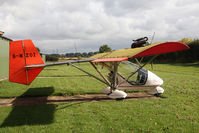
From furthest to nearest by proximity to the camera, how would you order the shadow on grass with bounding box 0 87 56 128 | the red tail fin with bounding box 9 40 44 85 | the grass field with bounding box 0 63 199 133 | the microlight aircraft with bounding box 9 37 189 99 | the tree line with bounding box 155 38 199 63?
the tree line with bounding box 155 38 199 63 → the red tail fin with bounding box 9 40 44 85 → the microlight aircraft with bounding box 9 37 189 99 → the shadow on grass with bounding box 0 87 56 128 → the grass field with bounding box 0 63 199 133

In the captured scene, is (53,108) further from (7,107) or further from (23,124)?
(7,107)

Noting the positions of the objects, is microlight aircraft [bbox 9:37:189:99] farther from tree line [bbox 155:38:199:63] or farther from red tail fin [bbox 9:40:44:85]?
tree line [bbox 155:38:199:63]

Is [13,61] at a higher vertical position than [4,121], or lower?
higher

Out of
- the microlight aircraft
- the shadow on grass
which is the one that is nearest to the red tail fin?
the microlight aircraft

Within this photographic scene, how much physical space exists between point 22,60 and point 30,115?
280 cm

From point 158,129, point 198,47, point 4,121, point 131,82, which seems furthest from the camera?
point 198,47

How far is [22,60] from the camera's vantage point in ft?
21.9

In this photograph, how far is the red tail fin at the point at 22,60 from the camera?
6418mm

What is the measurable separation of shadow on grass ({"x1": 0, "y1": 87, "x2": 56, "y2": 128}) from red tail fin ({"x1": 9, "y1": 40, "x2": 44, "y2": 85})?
4.18ft

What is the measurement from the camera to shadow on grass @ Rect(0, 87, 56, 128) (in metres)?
4.93

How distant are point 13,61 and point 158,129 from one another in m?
6.94

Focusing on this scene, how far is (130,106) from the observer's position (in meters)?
6.52

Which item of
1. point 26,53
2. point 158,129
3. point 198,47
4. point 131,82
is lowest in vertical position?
point 158,129

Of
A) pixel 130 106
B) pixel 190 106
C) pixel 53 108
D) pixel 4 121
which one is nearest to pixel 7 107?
pixel 4 121
